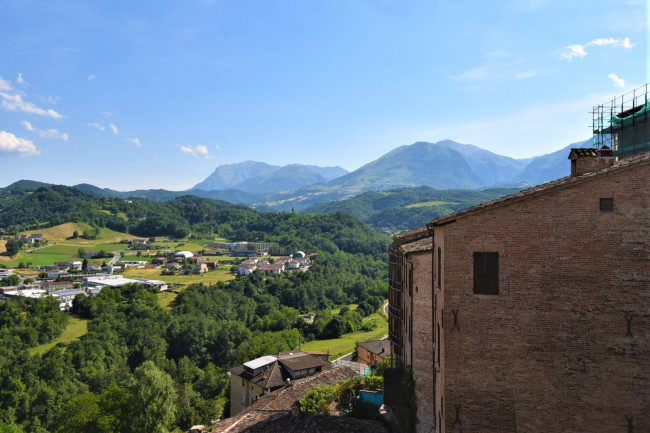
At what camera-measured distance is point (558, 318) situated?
13.3 metres

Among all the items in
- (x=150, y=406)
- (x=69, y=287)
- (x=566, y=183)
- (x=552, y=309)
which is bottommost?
(x=69, y=287)

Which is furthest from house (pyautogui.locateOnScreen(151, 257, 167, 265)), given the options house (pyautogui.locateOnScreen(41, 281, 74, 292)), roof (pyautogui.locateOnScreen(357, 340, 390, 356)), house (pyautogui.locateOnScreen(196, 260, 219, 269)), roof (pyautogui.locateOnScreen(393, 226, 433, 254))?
roof (pyautogui.locateOnScreen(393, 226, 433, 254))

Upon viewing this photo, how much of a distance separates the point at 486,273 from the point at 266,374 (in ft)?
114

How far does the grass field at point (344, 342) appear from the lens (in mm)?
74688

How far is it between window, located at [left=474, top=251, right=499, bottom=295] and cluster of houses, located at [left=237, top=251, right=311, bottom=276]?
119 meters

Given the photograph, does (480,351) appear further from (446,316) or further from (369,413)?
(369,413)

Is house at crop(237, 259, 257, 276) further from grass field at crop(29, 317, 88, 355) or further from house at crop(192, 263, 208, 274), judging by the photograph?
grass field at crop(29, 317, 88, 355)

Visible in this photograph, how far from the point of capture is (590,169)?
1473 cm

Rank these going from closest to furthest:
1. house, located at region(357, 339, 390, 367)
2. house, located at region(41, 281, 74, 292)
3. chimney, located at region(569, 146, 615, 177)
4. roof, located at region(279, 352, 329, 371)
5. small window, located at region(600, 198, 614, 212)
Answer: small window, located at region(600, 198, 614, 212) < chimney, located at region(569, 146, 615, 177) < roof, located at region(279, 352, 329, 371) < house, located at region(357, 339, 390, 367) < house, located at region(41, 281, 74, 292)

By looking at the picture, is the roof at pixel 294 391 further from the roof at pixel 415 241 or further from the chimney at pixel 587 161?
the chimney at pixel 587 161

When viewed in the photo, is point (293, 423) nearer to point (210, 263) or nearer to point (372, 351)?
point (372, 351)

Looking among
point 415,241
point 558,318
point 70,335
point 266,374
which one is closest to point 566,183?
point 558,318

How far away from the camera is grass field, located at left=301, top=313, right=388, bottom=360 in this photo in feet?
245

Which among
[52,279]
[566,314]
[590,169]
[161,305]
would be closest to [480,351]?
[566,314]
